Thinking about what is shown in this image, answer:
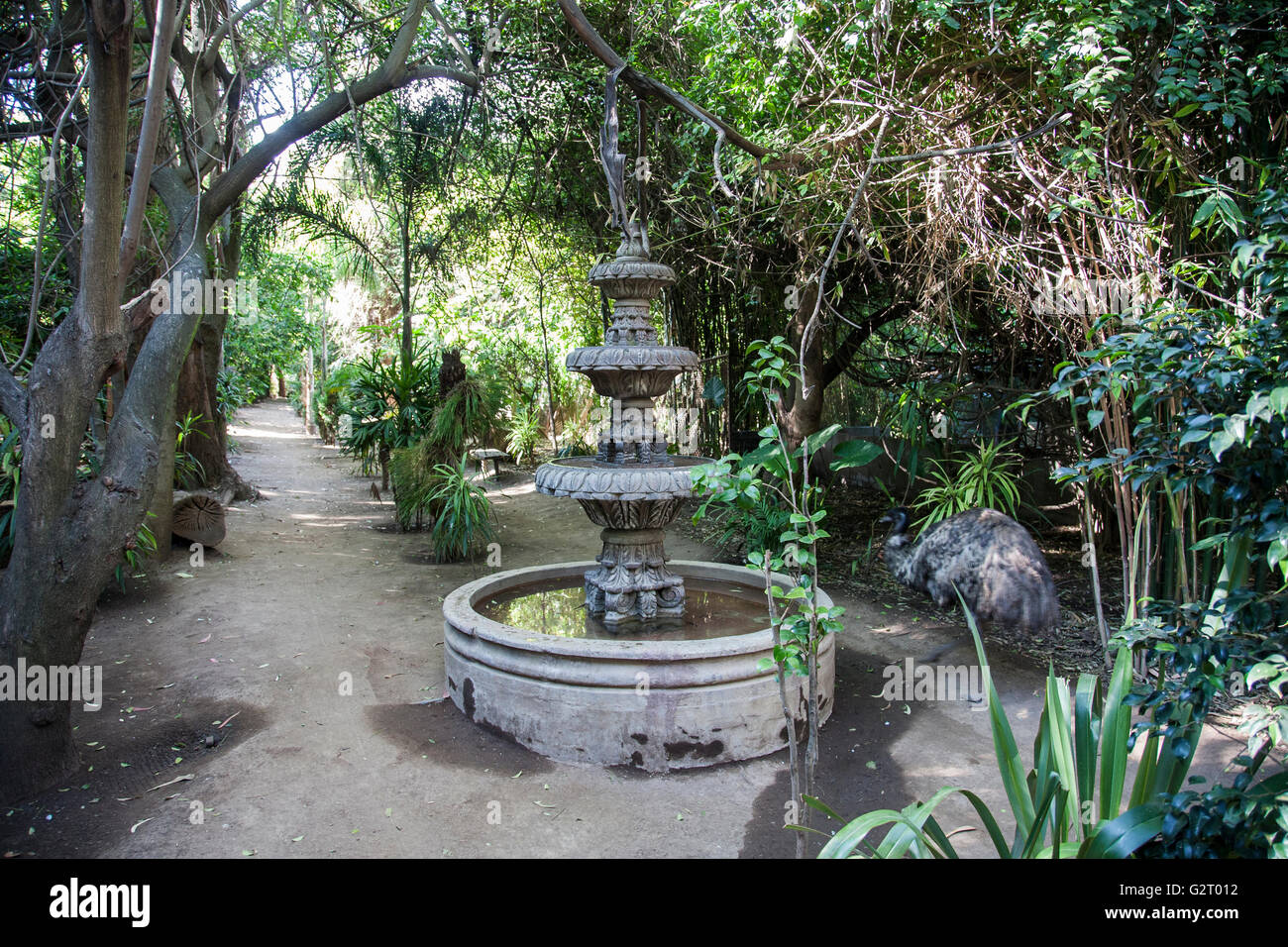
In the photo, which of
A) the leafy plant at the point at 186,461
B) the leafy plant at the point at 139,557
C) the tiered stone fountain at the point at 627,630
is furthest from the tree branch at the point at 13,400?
the leafy plant at the point at 186,461

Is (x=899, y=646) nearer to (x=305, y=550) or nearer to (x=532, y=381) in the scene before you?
(x=305, y=550)

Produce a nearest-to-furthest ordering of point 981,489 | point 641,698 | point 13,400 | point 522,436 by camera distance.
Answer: point 13,400
point 641,698
point 981,489
point 522,436

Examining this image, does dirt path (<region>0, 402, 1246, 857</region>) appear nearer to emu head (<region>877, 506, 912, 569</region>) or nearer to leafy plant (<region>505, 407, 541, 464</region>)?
emu head (<region>877, 506, 912, 569</region>)

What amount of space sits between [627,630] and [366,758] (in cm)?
134

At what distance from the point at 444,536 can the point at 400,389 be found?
2.28m

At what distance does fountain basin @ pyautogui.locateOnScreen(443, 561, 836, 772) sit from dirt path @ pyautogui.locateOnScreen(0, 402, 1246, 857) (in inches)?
3.5

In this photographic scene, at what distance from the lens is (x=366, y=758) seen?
133 inches

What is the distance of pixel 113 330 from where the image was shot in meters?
3.11

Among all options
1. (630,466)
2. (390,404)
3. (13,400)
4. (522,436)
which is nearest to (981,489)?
(630,466)

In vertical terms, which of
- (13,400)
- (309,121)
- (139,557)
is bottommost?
(139,557)

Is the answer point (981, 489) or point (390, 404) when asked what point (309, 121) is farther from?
point (390, 404)

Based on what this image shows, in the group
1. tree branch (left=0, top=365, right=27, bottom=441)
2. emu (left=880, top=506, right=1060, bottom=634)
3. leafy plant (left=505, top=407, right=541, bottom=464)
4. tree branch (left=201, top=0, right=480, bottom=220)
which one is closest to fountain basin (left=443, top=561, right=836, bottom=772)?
tree branch (left=0, top=365, right=27, bottom=441)

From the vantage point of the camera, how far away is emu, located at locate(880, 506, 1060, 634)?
490 cm
